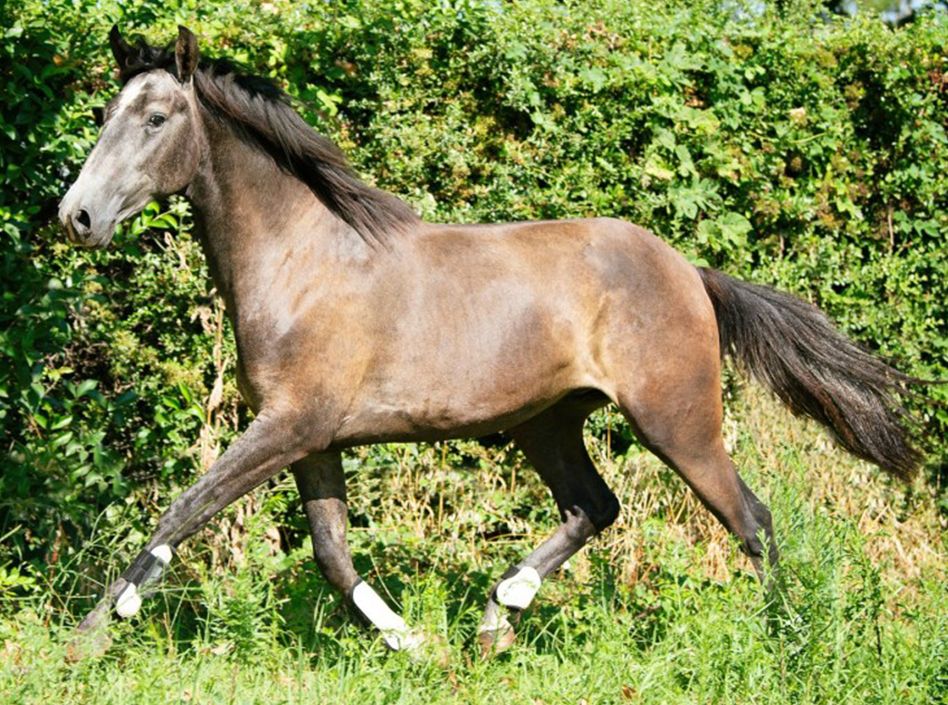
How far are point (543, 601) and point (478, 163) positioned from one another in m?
2.28

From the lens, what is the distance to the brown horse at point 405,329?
4414mm

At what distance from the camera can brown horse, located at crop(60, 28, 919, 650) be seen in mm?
4414

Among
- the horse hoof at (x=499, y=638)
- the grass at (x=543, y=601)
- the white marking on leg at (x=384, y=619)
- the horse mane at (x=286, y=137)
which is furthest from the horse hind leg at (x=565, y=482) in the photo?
the horse mane at (x=286, y=137)

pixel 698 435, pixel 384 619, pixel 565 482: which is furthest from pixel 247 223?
pixel 698 435

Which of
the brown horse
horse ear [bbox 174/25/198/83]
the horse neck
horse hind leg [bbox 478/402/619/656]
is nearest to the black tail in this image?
the brown horse

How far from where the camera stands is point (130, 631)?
4.43 m

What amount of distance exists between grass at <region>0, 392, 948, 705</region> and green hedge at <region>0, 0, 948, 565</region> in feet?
1.71

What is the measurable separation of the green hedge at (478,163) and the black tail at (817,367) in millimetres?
863

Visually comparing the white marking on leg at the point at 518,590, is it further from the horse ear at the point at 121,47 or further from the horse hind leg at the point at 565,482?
the horse ear at the point at 121,47

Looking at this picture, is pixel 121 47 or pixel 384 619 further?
pixel 384 619

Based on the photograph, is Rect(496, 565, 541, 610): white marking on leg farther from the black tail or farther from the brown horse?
the black tail

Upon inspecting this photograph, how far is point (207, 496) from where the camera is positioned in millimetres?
4359

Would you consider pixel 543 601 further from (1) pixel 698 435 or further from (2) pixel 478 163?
(2) pixel 478 163

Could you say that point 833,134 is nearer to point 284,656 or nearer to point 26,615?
point 284,656
